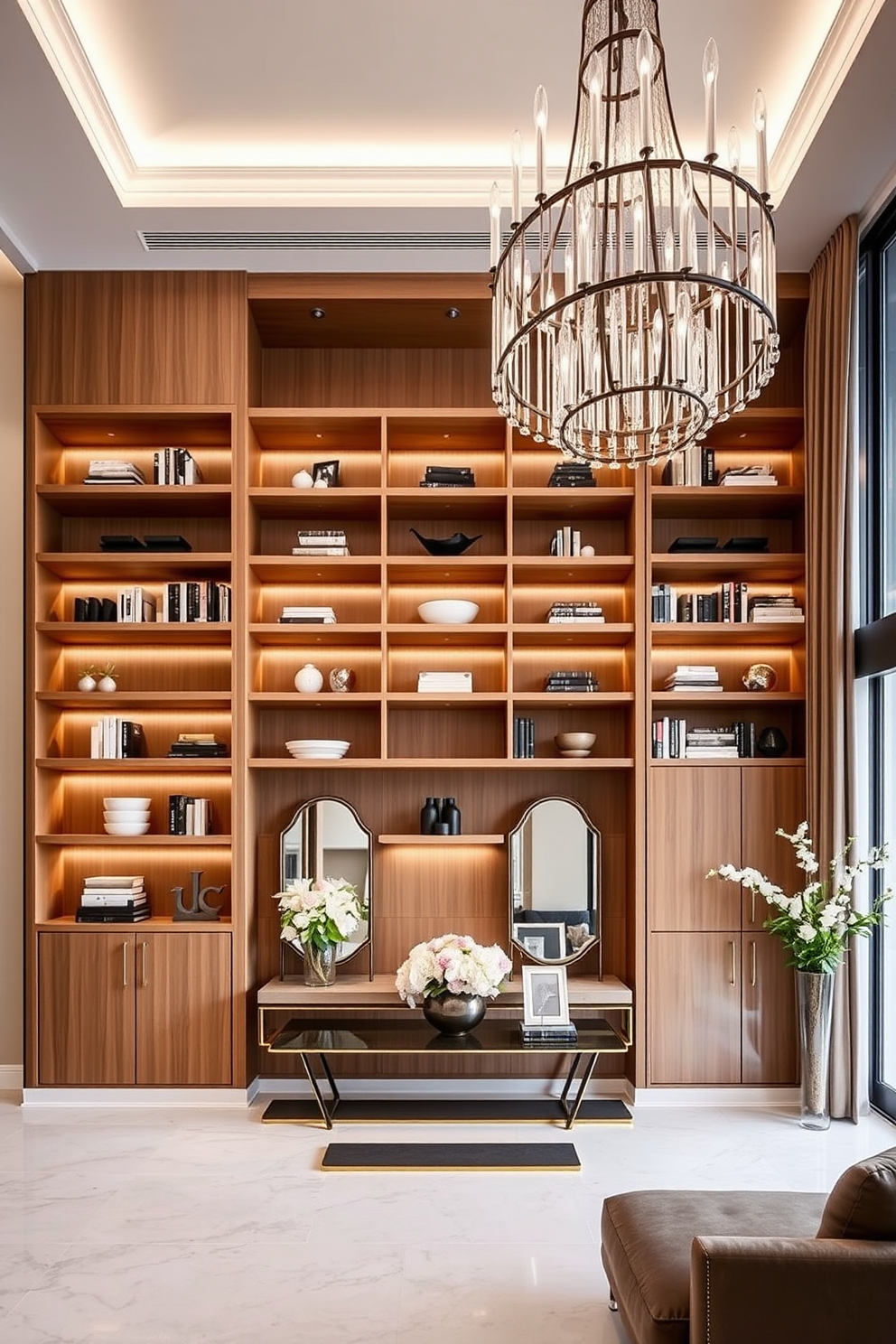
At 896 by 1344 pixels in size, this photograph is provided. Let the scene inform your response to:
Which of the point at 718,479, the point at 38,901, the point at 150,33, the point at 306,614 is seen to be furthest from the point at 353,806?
the point at 150,33

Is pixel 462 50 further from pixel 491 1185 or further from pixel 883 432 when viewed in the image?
pixel 491 1185

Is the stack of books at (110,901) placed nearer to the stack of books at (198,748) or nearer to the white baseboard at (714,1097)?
the stack of books at (198,748)

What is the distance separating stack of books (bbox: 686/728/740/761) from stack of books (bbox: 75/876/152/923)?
260cm

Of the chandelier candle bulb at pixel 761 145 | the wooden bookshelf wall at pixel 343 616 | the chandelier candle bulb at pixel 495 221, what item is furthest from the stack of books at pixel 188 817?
the chandelier candle bulb at pixel 761 145

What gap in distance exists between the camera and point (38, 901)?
490 centimetres

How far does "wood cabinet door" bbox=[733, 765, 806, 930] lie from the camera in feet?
16.3

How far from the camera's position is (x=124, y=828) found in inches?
195

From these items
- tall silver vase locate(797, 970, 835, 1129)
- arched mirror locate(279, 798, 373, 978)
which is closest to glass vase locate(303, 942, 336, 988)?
arched mirror locate(279, 798, 373, 978)

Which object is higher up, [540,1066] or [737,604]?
[737,604]

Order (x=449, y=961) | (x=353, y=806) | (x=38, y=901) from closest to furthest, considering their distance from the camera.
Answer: (x=449, y=961) < (x=38, y=901) < (x=353, y=806)

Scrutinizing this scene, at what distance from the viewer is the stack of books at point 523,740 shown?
16.6ft

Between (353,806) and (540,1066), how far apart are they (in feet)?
4.91

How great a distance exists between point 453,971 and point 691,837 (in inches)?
50.1

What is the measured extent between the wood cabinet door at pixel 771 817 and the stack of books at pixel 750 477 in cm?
131
